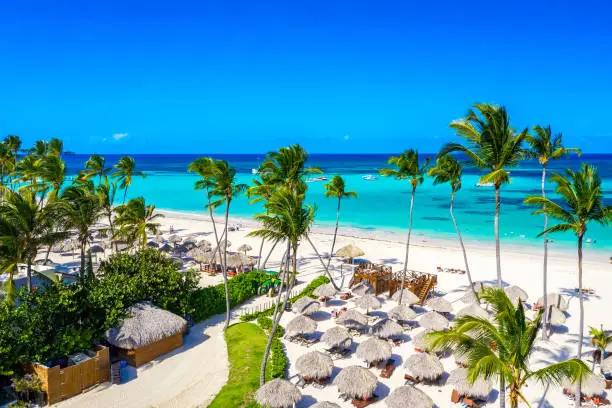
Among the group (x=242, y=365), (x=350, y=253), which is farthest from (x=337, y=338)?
(x=350, y=253)

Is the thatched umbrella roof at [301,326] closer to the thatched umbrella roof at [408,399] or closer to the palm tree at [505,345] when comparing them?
the thatched umbrella roof at [408,399]

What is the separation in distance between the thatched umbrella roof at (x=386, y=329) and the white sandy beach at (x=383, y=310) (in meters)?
0.76

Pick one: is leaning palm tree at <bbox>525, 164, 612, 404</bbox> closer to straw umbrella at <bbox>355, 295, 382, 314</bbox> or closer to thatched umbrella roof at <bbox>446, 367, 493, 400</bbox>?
thatched umbrella roof at <bbox>446, 367, 493, 400</bbox>

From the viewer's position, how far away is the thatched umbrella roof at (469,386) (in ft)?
42.0

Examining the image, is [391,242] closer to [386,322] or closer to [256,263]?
[256,263]

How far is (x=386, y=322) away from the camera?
57.7 ft

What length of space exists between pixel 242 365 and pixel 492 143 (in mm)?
12057

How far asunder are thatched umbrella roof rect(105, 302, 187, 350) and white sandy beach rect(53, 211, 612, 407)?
3.23 ft

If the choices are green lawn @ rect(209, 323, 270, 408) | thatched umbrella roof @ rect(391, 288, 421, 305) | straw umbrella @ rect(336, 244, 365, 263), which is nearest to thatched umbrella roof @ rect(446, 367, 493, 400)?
green lawn @ rect(209, 323, 270, 408)

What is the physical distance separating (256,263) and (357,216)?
2857cm

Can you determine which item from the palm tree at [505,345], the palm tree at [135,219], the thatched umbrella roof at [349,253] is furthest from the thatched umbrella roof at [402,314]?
the palm tree at [135,219]

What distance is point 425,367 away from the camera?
14094 mm

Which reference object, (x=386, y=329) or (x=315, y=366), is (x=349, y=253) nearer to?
(x=386, y=329)

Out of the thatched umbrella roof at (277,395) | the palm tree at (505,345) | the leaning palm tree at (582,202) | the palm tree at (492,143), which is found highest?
the palm tree at (492,143)
